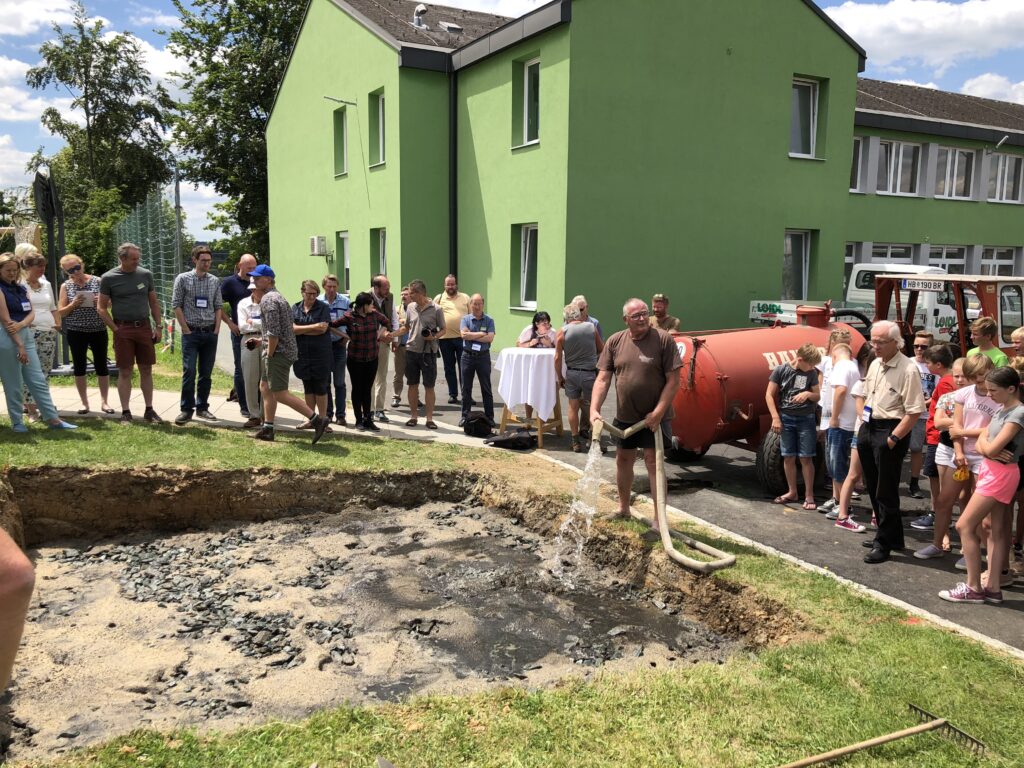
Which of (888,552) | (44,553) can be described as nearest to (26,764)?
(44,553)

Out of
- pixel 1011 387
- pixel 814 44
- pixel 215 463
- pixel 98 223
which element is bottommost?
pixel 215 463

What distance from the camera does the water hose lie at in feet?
19.2

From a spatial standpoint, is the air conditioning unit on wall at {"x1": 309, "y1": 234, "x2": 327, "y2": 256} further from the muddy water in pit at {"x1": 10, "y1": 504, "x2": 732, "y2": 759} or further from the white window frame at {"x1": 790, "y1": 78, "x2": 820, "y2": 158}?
the muddy water in pit at {"x1": 10, "y1": 504, "x2": 732, "y2": 759}

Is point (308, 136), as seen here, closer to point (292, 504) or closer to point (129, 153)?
point (292, 504)

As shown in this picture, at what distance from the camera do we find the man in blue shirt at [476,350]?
1057cm

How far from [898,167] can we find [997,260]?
5.62m

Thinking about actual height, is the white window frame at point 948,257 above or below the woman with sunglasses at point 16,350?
above

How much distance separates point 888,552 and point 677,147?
38.6ft

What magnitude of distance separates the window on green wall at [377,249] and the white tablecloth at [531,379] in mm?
11161

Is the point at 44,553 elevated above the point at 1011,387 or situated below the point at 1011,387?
below

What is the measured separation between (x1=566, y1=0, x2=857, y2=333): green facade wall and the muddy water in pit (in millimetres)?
9497

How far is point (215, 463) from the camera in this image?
26.0 ft

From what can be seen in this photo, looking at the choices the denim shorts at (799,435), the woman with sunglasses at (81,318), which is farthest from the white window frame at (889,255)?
the woman with sunglasses at (81,318)

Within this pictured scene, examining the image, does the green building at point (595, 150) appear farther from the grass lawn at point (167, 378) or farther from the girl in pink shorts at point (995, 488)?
the girl in pink shorts at point (995, 488)
